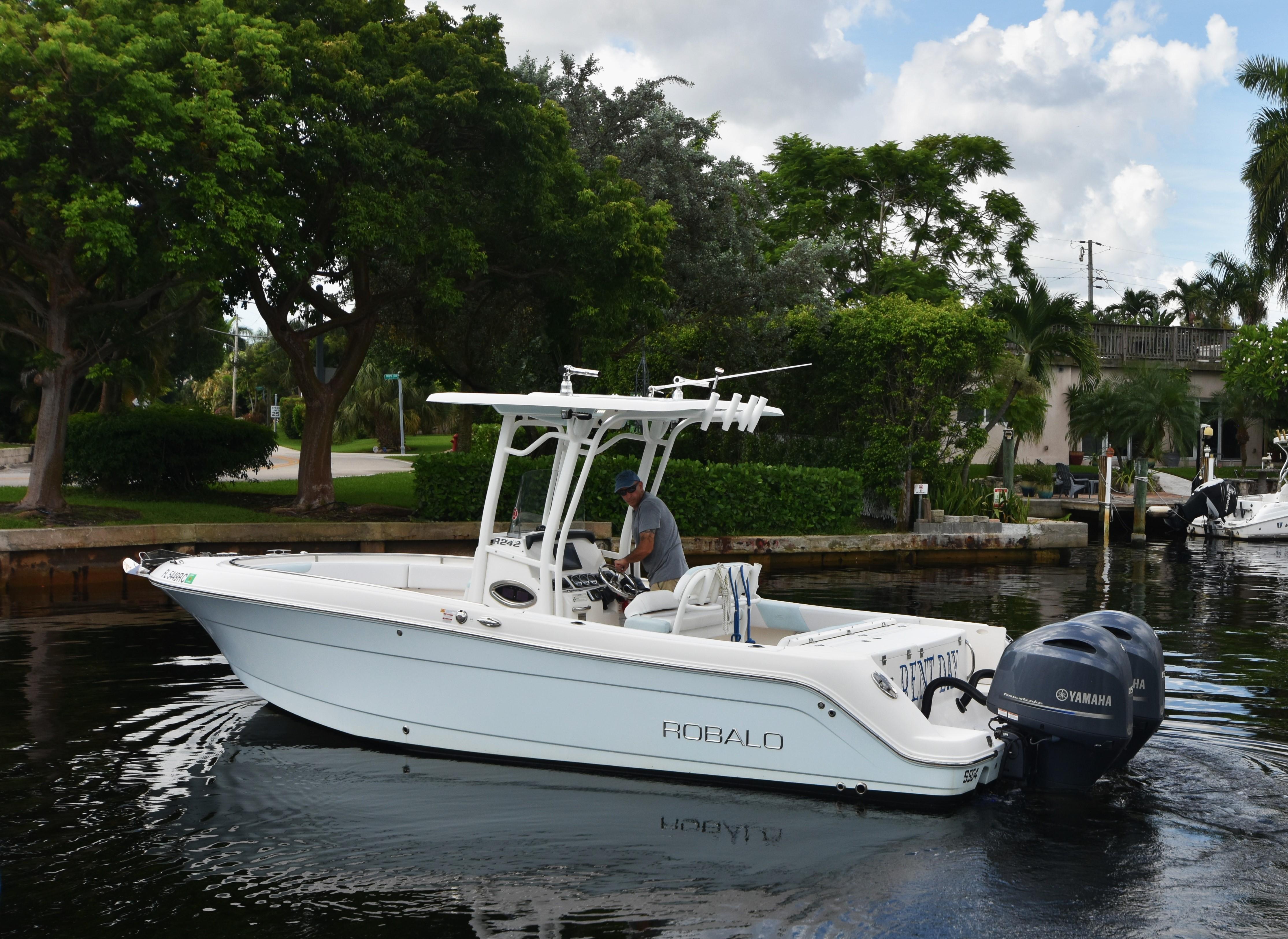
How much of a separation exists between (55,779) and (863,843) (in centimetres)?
462

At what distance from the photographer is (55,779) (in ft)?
21.6

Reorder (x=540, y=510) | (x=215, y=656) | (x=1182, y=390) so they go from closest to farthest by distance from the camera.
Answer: (x=540, y=510), (x=215, y=656), (x=1182, y=390)

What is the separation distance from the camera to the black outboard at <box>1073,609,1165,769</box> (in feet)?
19.1

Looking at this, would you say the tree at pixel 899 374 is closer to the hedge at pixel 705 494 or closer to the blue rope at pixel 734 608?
the hedge at pixel 705 494

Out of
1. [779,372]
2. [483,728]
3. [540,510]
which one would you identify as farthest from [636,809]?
[779,372]

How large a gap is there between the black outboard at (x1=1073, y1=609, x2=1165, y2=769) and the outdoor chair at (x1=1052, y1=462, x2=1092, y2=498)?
74.3 feet

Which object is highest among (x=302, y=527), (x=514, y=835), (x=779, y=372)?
(x=779, y=372)

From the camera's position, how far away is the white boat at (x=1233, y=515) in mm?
24500

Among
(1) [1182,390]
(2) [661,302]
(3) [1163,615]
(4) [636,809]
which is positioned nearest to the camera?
(4) [636,809]

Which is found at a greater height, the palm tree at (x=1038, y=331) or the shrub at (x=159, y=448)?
the palm tree at (x=1038, y=331)

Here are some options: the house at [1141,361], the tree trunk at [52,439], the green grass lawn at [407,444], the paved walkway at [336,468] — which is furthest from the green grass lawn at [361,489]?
the house at [1141,361]

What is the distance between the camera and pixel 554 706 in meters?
6.45

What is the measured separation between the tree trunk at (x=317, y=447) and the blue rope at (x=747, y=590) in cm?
1182

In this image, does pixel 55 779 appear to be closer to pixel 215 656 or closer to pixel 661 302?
pixel 215 656
